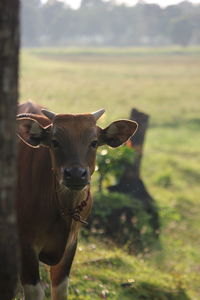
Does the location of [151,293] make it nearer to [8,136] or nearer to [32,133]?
[32,133]

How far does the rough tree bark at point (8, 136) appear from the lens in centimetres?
284

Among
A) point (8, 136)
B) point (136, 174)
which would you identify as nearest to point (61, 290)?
point (8, 136)

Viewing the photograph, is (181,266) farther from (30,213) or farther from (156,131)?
(156,131)

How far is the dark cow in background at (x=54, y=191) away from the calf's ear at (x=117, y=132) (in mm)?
94

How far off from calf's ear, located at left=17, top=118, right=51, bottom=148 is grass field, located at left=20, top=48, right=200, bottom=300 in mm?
2284

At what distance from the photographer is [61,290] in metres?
6.05

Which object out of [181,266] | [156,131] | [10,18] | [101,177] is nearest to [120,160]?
[101,177]

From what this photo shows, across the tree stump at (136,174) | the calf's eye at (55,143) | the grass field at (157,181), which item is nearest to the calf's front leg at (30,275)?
the calf's eye at (55,143)

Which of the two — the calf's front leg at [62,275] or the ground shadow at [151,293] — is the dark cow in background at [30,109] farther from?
the ground shadow at [151,293]

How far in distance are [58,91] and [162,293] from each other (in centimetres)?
3242

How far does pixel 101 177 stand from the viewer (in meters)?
12.6

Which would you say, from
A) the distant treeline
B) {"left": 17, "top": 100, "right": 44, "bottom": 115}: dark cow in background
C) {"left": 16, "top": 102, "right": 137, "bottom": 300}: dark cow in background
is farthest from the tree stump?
the distant treeline

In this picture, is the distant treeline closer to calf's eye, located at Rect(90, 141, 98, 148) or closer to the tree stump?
the tree stump

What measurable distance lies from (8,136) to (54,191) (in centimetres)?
278
